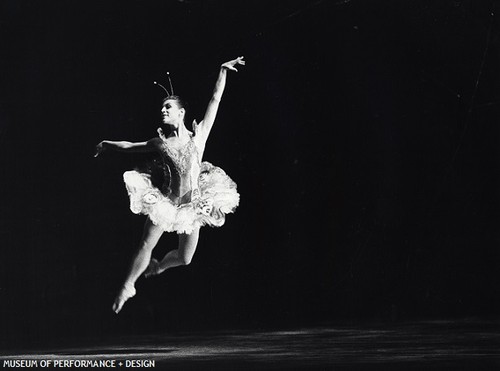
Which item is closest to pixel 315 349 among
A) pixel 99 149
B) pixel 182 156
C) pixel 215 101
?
pixel 182 156

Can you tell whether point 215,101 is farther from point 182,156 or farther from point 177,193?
point 177,193

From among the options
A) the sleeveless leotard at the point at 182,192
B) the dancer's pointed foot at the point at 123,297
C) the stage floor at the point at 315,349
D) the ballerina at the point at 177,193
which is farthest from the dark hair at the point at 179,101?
→ the stage floor at the point at 315,349

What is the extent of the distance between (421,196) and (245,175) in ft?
2.11

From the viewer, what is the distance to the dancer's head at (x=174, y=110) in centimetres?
278

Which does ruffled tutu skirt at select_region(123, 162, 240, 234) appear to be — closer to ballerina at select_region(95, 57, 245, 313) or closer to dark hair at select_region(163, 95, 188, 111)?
ballerina at select_region(95, 57, 245, 313)

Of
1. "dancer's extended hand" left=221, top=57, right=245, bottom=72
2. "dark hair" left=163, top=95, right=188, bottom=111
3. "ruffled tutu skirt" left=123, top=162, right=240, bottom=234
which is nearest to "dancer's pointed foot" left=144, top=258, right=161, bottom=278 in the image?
"ruffled tutu skirt" left=123, top=162, right=240, bottom=234

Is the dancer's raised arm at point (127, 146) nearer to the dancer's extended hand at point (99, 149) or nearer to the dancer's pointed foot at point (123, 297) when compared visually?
the dancer's extended hand at point (99, 149)

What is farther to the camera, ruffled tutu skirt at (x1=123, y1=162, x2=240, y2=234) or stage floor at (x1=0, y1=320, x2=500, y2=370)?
ruffled tutu skirt at (x1=123, y1=162, x2=240, y2=234)

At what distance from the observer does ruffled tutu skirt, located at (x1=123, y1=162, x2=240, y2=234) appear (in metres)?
2.71

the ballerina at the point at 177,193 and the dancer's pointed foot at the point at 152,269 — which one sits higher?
the ballerina at the point at 177,193

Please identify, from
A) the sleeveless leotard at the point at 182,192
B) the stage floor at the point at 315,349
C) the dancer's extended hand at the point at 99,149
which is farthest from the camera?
the dancer's extended hand at the point at 99,149

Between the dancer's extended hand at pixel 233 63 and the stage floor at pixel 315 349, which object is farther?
the dancer's extended hand at pixel 233 63

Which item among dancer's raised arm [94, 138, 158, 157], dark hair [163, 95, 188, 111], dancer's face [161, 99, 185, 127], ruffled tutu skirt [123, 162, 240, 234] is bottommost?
ruffled tutu skirt [123, 162, 240, 234]

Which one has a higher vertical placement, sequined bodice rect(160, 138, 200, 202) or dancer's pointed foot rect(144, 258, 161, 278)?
sequined bodice rect(160, 138, 200, 202)
